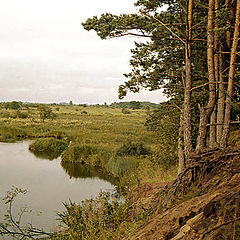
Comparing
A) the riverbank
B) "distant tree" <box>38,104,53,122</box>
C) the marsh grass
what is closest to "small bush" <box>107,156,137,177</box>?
the marsh grass

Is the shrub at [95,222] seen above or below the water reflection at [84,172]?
above

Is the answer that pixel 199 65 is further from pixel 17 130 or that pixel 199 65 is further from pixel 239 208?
pixel 17 130

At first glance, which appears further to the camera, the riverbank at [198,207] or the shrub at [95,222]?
the shrub at [95,222]

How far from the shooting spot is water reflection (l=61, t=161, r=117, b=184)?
1424 cm

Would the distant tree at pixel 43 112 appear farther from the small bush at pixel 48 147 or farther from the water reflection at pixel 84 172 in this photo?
the water reflection at pixel 84 172

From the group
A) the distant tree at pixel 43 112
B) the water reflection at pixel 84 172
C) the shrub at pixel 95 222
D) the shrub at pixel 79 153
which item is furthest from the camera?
the distant tree at pixel 43 112

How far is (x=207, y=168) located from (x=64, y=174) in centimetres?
1142

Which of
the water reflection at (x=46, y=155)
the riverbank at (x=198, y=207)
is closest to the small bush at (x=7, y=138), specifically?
the water reflection at (x=46, y=155)

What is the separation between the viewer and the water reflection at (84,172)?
14.2 meters

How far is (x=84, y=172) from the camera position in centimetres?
1533

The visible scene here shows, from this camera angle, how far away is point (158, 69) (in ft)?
29.7

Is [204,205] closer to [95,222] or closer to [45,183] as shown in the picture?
[95,222]

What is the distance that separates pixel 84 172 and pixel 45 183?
267 cm

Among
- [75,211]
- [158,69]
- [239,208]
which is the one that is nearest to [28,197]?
[75,211]
